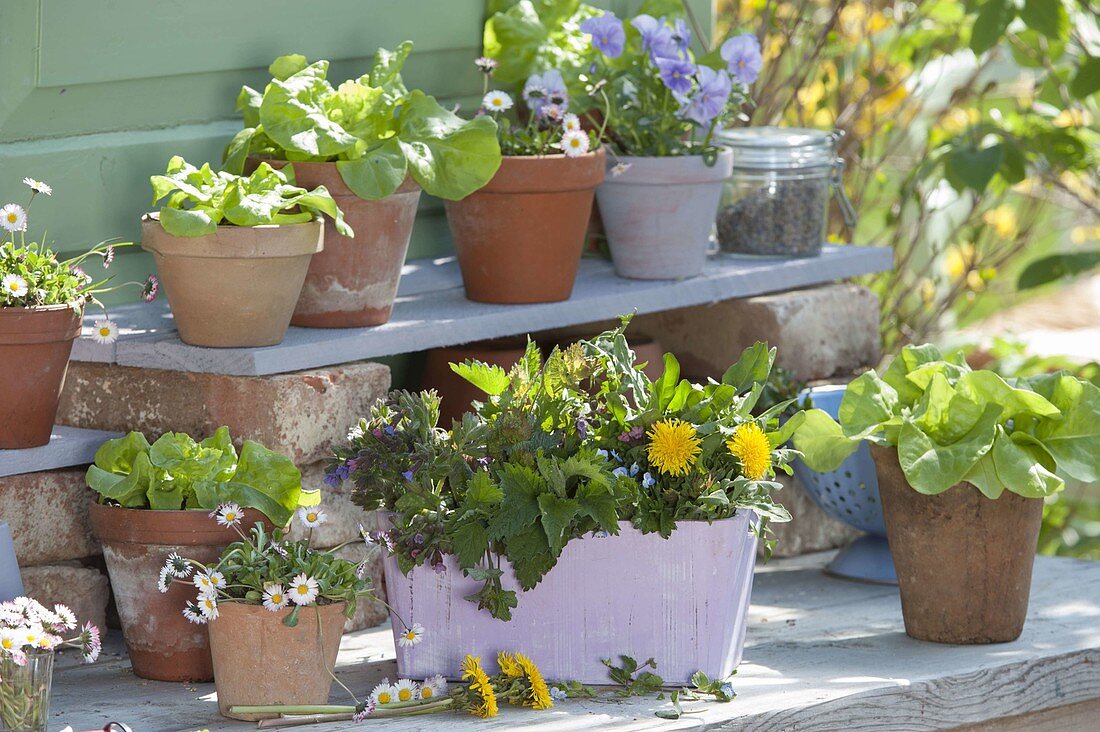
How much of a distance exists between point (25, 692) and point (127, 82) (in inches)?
44.1

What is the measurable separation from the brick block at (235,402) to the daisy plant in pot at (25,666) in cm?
47

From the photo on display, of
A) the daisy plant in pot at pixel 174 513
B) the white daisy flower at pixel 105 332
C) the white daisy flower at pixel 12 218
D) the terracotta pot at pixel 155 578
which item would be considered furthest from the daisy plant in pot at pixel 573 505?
the white daisy flower at pixel 12 218

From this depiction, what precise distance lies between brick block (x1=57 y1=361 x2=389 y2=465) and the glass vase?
51 centimetres

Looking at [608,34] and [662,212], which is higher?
[608,34]

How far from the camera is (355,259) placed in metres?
2.58

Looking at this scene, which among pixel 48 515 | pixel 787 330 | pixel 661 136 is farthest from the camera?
pixel 787 330

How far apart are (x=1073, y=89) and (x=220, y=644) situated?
2321 mm

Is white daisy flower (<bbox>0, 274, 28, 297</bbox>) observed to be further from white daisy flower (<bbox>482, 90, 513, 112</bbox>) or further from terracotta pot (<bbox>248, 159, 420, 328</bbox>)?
white daisy flower (<bbox>482, 90, 513, 112</bbox>)

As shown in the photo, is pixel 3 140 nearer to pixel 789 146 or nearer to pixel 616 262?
pixel 616 262

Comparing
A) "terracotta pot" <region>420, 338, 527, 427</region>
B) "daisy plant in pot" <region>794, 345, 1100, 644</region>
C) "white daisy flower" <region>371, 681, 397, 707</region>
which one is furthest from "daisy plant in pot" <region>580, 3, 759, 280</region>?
"white daisy flower" <region>371, 681, 397, 707</region>

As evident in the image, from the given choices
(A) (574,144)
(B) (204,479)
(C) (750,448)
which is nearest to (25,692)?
(B) (204,479)

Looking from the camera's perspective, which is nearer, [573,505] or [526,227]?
[573,505]

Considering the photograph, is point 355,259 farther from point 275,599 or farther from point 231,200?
point 275,599

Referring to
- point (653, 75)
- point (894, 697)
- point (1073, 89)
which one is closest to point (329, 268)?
point (653, 75)
